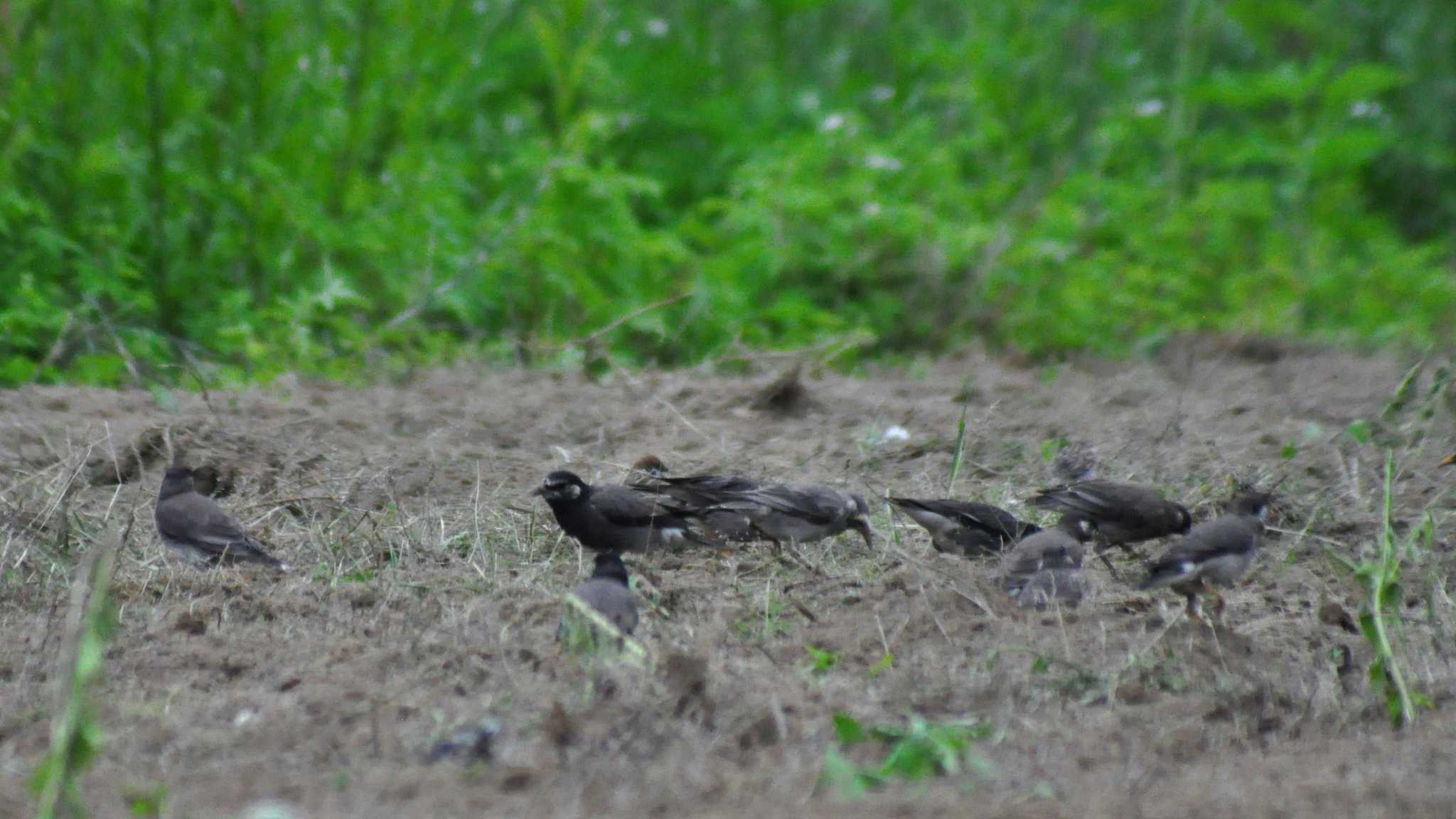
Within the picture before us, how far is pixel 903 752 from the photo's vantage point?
3.72 meters

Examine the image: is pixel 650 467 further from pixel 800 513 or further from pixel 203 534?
pixel 203 534

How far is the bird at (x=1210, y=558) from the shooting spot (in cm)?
495

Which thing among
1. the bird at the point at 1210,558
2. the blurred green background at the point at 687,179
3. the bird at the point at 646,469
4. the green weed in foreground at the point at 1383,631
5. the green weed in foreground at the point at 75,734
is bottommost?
the green weed in foreground at the point at 75,734

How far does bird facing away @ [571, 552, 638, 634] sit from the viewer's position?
4477 millimetres

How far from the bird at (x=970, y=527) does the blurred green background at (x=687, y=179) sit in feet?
9.37

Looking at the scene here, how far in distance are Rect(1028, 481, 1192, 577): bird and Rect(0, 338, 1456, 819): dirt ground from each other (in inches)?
11.8

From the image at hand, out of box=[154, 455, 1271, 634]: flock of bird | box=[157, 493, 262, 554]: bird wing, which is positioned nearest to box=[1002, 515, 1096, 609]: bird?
box=[154, 455, 1271, 634]: flock of bird

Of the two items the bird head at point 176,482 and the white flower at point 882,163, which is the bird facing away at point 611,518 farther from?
the white flower at point 882,163

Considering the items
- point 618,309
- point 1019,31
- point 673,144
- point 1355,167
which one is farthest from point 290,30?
point 1355,167

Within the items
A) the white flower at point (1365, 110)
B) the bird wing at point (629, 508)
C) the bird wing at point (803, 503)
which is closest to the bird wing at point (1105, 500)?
the bird wing at point (803, 503)

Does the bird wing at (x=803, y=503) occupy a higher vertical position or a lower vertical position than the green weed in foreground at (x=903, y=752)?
higher

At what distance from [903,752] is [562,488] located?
2382mm

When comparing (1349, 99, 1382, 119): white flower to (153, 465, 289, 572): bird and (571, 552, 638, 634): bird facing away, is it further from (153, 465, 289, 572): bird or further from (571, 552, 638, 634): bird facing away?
(153, 465, 289, 572): bird

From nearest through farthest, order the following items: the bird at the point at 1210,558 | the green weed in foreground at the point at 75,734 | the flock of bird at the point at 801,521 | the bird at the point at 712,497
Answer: the green weed in foreground at the point at 75,734 → the bird at the point at 1210,558 → the flock of bird at the point at 801,521 → the bird at the point at 712,497
